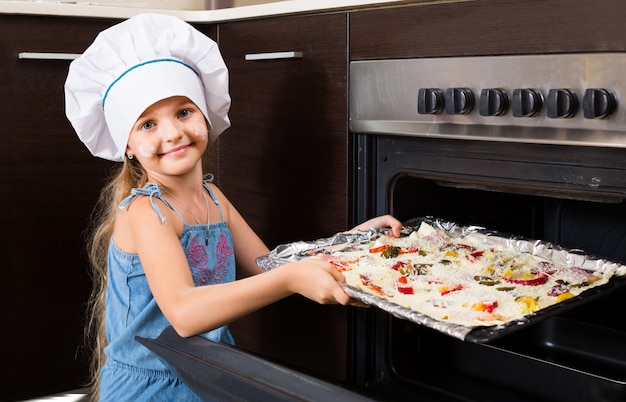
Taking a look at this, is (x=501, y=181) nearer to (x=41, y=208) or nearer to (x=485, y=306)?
(x=485, y=306)

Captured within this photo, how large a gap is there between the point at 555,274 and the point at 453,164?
244 millimetres

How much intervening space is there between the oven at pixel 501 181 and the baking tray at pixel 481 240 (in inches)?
1.6

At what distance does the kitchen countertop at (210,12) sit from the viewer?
5.05ft

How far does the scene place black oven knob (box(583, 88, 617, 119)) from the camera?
1.12m

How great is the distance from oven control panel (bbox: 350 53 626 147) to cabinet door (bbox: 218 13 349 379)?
92 millimetres

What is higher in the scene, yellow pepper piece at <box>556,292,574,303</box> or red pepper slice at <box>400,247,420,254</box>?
red pepper slice at <box>400,247,420,254</box>

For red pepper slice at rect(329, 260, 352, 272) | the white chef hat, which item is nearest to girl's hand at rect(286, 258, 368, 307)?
red pepper slice at rect(329, 260, 352, 272)

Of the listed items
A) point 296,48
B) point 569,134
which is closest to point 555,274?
point 569,134

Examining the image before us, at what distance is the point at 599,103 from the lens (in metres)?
1.13

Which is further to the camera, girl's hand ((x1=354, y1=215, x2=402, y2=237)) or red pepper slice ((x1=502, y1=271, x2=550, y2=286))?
girl's hand ((x1=354, y1=215, x2=402, y2=237))

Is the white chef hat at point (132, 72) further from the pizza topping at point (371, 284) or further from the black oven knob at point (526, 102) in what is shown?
the black oven knob at point (526, 102)

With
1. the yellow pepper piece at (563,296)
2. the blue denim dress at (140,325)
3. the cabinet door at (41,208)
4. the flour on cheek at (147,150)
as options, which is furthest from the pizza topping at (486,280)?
the cabinet door at (41,208)

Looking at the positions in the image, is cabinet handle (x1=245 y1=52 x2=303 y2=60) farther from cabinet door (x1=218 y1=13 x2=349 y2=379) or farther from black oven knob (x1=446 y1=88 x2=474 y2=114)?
black oven knob (x1=446 y1=88 x2=474 y2=114)

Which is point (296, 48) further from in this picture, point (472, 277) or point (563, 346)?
point (563, 346)
